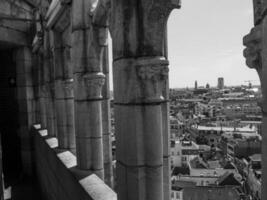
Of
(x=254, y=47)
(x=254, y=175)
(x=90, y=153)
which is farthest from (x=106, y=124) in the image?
(x=254, y=175)

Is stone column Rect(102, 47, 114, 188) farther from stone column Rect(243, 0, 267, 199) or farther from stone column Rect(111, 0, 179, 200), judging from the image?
stone column Rect(243, 0, 267, 199)

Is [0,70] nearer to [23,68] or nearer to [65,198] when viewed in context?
[23,68]

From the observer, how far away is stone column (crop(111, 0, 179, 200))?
2.87m

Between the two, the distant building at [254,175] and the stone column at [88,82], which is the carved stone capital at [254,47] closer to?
the stone column at [88,82]

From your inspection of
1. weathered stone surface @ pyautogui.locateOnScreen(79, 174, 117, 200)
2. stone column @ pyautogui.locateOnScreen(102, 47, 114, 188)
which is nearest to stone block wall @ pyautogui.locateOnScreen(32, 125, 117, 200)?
weathered stone surface @ pyautogui.locateOnScreen(79, 174, 117, 200)

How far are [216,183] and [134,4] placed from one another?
1275 inches

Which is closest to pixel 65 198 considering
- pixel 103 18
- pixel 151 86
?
pixel 103 18

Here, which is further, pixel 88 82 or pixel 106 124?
pixel 106 124

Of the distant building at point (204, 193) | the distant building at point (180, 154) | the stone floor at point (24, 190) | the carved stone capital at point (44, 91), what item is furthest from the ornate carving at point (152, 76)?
the distant building at point (180, 154)

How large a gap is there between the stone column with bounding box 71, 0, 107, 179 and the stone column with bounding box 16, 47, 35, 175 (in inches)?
262

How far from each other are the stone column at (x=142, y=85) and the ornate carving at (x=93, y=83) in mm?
1935

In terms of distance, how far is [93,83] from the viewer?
16.1ft

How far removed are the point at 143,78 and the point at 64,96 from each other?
13.9ft

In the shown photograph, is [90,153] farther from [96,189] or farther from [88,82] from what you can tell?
[88,82]
